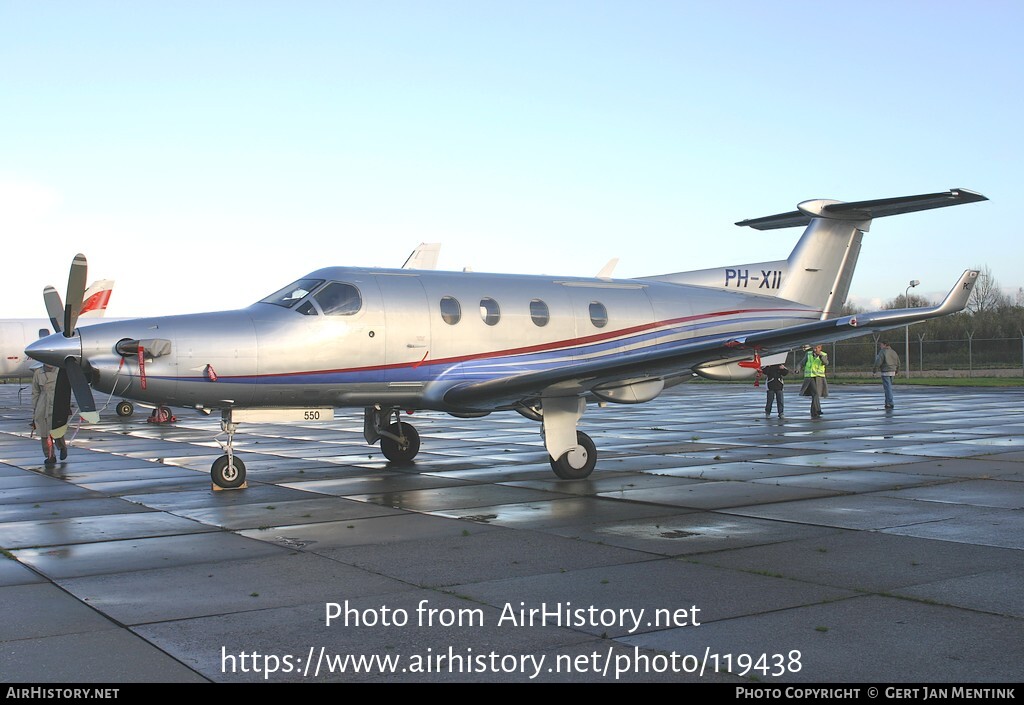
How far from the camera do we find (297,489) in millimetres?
12469

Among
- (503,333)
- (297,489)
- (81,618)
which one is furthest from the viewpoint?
(503,333)

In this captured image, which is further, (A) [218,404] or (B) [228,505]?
(A) [218,404]

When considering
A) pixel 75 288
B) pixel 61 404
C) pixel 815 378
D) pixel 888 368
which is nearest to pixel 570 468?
pixel 75 288

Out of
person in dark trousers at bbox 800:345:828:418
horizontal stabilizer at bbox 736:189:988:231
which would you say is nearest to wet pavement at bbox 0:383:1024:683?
horizontal stabilizer at bbox 736:189:988:231

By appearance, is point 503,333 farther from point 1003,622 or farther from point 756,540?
point 1003,622

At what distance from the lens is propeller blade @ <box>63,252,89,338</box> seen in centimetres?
1209

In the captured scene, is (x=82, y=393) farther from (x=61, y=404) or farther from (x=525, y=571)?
(x=525, y=571)

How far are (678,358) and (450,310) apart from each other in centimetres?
349

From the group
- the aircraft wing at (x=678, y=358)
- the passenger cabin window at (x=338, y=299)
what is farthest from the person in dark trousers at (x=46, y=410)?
the aircraft wing at (x=678, y=358)

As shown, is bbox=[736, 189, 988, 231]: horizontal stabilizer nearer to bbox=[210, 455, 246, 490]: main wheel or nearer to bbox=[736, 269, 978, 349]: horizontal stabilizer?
bbox=[736, 269, 978, 349]: horizontal stabilizer

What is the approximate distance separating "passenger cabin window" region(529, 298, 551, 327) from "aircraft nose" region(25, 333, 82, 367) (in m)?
6.22

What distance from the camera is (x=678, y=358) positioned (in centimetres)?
1195
